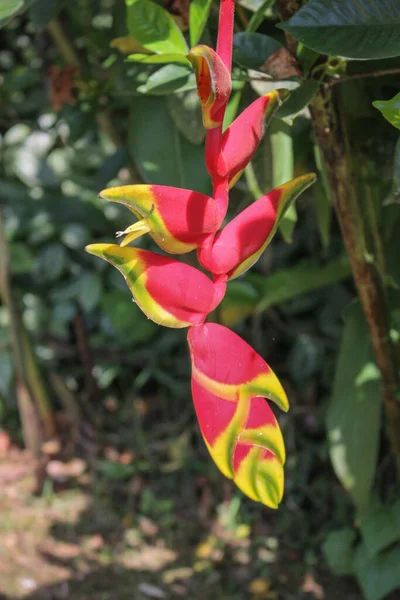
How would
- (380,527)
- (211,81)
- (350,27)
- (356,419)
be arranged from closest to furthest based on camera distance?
(211,81) < (350,27) < (356,419) < (380,527)

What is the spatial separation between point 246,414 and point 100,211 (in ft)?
5.20

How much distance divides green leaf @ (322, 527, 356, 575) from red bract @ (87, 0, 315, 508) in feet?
3.31

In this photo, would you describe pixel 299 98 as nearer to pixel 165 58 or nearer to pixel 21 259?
pixel 165 58

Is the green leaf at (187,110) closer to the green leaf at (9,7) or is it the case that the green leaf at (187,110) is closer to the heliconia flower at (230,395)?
the green leaf at (9,7)

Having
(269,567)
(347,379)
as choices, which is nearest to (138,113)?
(347,379)

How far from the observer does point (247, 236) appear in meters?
0.39

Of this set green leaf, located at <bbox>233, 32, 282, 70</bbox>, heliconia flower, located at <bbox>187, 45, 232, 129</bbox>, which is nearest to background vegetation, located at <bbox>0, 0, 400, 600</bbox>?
green leaf, located at <bbox>233, 32, 282, 70</bbox>

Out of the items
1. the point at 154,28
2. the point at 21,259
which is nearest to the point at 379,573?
the point at 154,28

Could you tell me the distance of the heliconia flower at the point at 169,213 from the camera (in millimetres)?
358

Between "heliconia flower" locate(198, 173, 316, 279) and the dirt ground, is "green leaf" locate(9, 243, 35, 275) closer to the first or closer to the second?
the dirt ground

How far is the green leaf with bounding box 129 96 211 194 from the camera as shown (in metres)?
0.81

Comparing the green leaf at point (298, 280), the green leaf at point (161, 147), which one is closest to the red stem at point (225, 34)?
the green leaf at point (161, 147)

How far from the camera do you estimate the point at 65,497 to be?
5.69 ft

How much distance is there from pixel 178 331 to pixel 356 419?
0.82m
